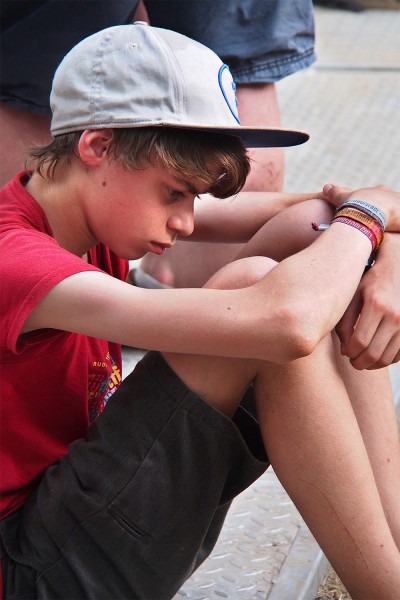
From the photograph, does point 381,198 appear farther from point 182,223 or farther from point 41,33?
point 41,33

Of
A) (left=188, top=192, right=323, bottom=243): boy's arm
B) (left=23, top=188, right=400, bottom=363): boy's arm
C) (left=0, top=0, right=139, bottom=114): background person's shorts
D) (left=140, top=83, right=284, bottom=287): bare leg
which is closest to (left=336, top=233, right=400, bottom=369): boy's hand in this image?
(left=23, top=188, right=400, bottom=363): boy's arm

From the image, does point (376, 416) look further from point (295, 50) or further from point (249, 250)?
point (295, 50)

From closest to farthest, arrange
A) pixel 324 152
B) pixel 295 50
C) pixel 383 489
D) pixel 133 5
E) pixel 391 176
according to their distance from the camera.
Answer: pixel 383 489
pixel 133 5
pixel 295 50
pixel 391 176
pixel 324 152

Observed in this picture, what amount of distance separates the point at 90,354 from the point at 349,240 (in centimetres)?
58

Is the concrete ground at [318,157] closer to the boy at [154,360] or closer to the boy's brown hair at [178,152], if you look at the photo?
the boy at [154,360]

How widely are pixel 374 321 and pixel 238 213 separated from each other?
1.95ft

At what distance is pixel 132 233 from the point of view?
205 centimetres

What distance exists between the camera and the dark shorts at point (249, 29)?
9.87ft

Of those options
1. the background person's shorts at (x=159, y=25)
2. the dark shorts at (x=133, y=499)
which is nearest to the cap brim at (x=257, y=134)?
the dark shorts at (x=133, y=499)

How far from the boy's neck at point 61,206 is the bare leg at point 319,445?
1.10 feet

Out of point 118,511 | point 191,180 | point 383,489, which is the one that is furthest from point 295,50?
point 118,511

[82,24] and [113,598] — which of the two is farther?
[82,24]

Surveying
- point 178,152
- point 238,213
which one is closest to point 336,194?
point 238,213

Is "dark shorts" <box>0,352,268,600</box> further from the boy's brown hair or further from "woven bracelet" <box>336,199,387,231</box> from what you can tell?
"woven bracelet" <box>336,199,387,231</box>
